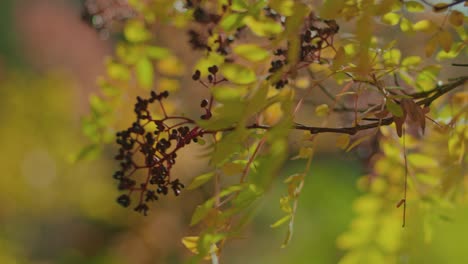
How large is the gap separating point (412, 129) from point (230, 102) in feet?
1.93

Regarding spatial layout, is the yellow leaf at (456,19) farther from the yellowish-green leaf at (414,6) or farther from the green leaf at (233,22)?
the green leaf at (233,22)

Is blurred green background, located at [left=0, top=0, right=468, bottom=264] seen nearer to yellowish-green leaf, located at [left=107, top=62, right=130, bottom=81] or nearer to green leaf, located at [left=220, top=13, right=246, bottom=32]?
yellowish-green leaf, located at [left=107, top=62, right=130, bottom=81]

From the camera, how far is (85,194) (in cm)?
304

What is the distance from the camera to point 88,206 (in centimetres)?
298

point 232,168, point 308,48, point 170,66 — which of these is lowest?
point 232,168

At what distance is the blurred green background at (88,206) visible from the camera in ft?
9.62

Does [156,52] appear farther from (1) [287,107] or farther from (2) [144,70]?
(1) [287,107]

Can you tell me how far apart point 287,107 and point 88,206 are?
2.47 metres

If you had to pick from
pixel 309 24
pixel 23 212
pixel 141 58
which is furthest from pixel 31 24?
pixel 309 24

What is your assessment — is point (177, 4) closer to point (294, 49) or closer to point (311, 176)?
point (294, 49)

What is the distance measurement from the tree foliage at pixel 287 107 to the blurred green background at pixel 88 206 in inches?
63.5

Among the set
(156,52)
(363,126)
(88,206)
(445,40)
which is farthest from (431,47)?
(88,206)

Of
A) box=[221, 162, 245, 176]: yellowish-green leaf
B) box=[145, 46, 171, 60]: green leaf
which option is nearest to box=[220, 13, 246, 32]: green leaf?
box=[221, 162, 245, 176]: yellowish-green leaf

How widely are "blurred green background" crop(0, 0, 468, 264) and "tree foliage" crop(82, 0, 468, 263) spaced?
161cm
